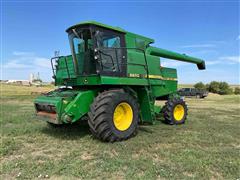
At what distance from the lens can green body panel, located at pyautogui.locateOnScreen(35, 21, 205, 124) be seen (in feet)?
19.3

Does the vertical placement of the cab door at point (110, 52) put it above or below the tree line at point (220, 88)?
above

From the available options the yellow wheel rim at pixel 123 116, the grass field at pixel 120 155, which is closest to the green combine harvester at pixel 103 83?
the yellow wheel rim at pixel 123 116

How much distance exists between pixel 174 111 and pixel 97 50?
4.48 meters

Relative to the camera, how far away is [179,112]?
30.3 feet

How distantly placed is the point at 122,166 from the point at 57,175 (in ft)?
3.90

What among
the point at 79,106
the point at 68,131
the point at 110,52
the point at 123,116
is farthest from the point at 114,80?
the point at 68,131

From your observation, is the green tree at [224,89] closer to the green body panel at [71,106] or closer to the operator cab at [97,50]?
the operator cab at [97,50]

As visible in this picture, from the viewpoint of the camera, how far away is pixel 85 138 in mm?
6242

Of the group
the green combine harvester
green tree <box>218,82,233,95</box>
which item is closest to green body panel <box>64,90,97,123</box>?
the green combine harvester

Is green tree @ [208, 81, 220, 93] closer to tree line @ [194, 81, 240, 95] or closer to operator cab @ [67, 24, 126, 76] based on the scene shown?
Result: tree line @ [194, 81, 240, 95]

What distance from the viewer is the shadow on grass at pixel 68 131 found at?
6.58 metres

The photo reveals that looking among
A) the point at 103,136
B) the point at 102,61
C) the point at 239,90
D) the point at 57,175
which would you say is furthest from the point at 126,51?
the point at 239,90

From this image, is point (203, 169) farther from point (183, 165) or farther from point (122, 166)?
point (122, 166)

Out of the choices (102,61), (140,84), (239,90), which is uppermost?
(102,61)
